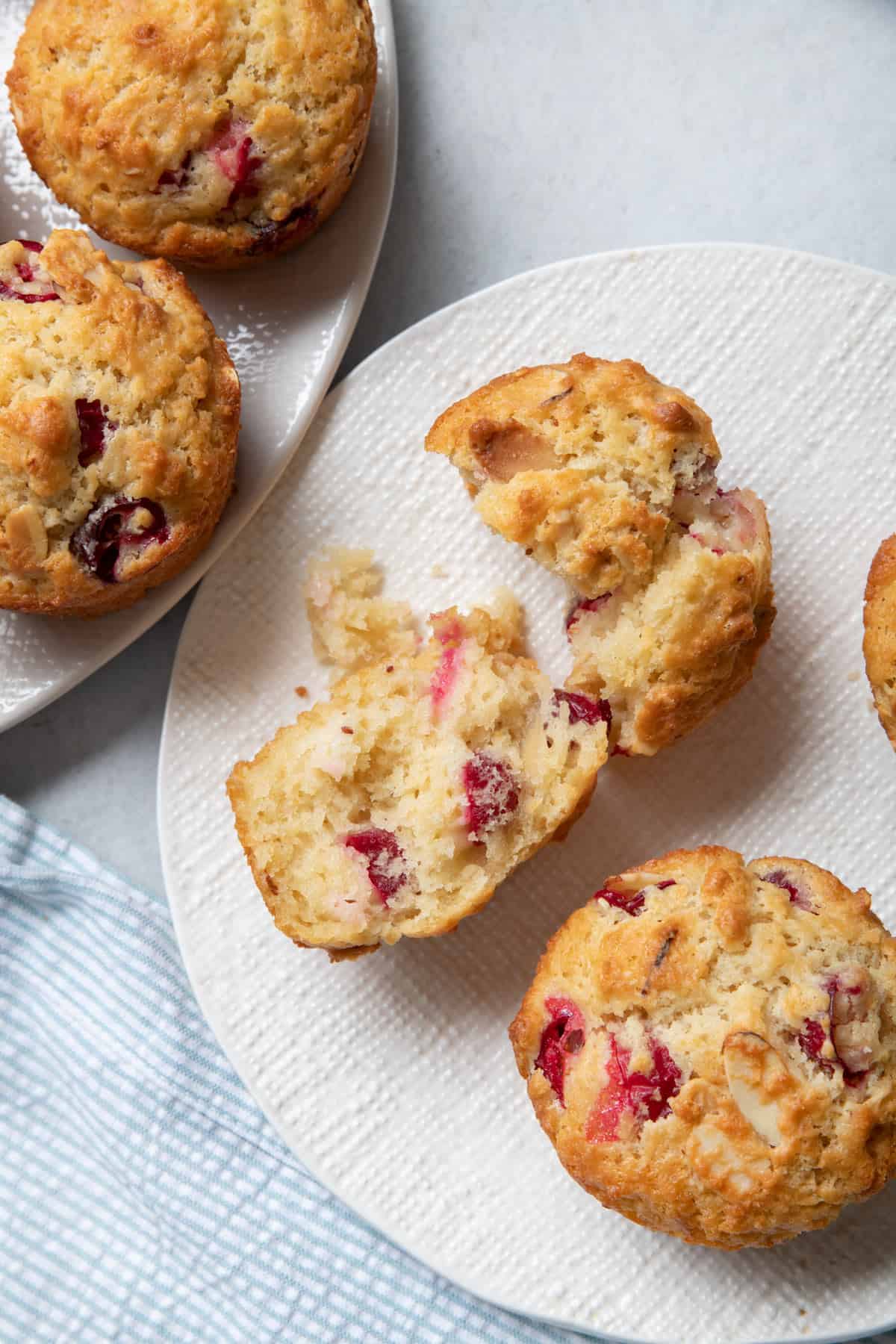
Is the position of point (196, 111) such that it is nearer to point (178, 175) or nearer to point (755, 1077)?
point (178, 175)

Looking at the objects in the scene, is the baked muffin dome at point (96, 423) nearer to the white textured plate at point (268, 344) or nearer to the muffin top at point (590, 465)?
the white textured plate at point (268, 344)

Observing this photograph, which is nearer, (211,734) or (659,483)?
(659,483)

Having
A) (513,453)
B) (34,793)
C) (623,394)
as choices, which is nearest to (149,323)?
(513,453)

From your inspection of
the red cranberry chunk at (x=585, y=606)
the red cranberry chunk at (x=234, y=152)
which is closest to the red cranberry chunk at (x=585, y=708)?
the red cranberry chunk at (x=585, y=606)

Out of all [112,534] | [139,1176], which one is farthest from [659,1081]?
[112,534]

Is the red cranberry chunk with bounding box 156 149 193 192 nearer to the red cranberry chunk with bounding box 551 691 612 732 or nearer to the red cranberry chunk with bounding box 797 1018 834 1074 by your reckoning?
the red cranberry chunk with bounding box 551 691 612 732

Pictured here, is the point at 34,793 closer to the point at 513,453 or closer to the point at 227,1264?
the point at 227,1264

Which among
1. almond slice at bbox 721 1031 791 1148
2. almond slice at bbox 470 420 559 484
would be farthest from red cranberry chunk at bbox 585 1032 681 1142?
almond slice at bbox 470 420 559 484
